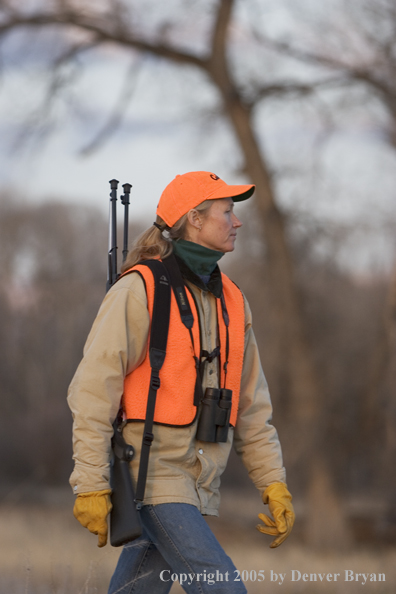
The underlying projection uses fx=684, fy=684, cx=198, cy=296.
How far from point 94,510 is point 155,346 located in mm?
546

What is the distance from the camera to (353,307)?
473 inches

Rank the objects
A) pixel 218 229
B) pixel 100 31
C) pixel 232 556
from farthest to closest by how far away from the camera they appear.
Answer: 1. pixel 100 31
2. pixel 232 556
3. pixel 218 229

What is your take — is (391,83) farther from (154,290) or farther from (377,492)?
(154,290)

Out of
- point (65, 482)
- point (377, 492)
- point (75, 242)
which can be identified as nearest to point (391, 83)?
point (377, 492)

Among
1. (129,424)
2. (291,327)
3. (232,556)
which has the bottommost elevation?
(232,556)

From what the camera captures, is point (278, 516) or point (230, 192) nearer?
point (278, 516)

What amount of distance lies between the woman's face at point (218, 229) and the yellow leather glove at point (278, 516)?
35.5 inches

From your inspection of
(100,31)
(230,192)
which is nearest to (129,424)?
(230,192)

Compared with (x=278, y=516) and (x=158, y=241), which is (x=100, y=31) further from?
(x=278, y=516)

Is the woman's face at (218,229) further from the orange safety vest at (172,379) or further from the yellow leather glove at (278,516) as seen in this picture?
the yellow leather glove at (278,516)

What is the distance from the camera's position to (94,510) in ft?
6.90

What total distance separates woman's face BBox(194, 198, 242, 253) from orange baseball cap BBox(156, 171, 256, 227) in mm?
48

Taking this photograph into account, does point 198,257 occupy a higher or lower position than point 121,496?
higher

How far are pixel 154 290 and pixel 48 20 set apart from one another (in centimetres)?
805
